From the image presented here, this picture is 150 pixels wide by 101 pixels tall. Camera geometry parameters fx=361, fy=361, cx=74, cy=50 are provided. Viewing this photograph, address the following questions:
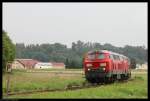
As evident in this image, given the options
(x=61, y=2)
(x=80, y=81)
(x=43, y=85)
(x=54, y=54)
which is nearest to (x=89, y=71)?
(x=80, y=81)

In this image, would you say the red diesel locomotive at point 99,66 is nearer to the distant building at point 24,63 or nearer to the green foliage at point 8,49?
the green foliage at point 8,49

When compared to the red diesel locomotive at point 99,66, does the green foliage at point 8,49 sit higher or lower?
higher

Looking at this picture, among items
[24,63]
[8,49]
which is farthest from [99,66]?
[24,63]

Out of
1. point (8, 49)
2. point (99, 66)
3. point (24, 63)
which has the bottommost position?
point (99, 66)

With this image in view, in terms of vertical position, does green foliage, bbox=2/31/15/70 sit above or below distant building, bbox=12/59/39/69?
above

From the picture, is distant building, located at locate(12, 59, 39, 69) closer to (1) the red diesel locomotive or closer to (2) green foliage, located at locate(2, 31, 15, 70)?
(2) green foliage, located at locate(2, 31, 15, 70)

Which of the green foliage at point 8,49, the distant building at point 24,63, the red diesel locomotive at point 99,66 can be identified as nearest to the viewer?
the distant building at point 24,63

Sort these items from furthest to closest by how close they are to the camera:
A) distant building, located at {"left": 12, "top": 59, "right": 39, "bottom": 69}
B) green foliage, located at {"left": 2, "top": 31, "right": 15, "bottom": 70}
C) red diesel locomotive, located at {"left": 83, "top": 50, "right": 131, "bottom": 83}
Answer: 1. red diesel locomotive, located at {"left": 83, "top": 50, "right": 131, "bottom": 83}
2. green foliage, located at {"left": 2, "top": 31, "right": 15, "bottom": 70}
3. distant building, located at {"left": 12, "top": 59, "right": 39, "bottom": 69}

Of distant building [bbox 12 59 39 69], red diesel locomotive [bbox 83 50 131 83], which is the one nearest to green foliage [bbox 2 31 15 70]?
distant building [bbox 12 59 39 69]

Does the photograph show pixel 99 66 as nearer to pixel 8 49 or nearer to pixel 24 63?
pixel 8 49

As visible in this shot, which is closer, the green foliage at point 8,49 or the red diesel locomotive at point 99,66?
the green foliage at point 8,49

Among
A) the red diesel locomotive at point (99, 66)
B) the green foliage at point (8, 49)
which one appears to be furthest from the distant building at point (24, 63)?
the red diesel locomotive at point (99, 66)

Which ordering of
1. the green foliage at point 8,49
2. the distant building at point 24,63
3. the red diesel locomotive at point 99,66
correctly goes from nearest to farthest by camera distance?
1. the distant building at point 24,63
2. the green foliage at point 8,49
3. the red diesel locomotive at point 99,66

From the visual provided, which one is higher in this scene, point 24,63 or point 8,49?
point 8,49
